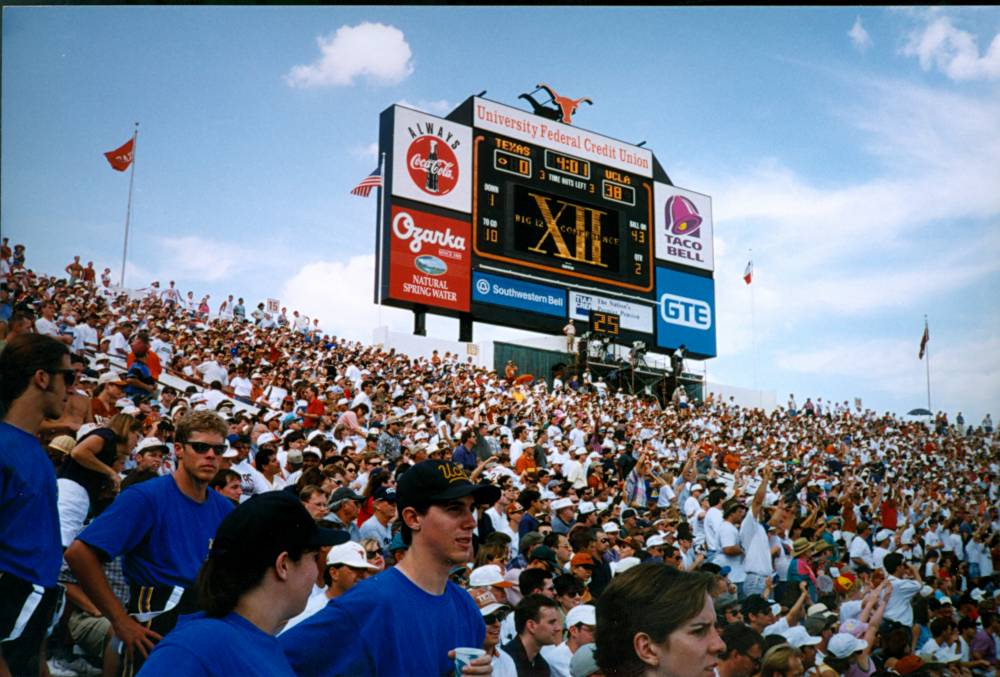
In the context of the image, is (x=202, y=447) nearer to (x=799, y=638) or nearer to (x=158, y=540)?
(x=158, y=540)

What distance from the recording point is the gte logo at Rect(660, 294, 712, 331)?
31.8 m

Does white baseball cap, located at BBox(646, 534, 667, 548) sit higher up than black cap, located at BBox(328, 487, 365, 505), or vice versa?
black cap, located at BBox(328, 487, 365, 505)

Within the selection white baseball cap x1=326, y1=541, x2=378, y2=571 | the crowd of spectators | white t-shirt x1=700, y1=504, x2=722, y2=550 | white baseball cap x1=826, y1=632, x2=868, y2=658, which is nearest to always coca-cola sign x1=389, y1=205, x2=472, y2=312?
the crowd of spectators

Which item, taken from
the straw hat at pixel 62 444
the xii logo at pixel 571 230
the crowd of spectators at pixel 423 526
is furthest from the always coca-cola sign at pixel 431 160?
the straw hat at pixel 62 444

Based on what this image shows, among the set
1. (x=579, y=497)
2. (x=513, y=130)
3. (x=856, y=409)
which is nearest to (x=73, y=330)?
(x=579, y=497)

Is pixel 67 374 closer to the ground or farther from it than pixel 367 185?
closer to the ground

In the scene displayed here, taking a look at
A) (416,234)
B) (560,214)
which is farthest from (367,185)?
(560,214)

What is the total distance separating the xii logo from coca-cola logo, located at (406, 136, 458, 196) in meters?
3.12

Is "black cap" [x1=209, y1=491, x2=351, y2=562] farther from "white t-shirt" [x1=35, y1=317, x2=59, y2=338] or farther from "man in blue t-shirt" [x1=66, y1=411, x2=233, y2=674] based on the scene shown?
"white t-shirt" [x1=35, y1=317, x2=59, y2=338]

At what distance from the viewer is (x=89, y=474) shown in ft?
15.9

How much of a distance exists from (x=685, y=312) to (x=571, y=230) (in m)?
5.96

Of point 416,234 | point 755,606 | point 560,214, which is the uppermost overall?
point 560,214

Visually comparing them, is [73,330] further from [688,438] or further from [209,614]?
[688,438]

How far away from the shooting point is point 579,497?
1230 cm
